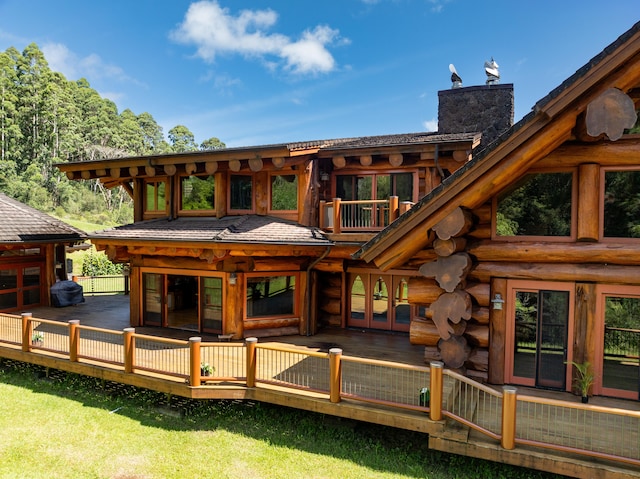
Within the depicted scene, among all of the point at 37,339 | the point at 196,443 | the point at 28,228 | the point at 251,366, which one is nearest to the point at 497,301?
the point at 251,366

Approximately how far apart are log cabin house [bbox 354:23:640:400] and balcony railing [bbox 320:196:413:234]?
10.7ft

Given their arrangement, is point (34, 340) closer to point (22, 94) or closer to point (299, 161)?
point (299, 161)

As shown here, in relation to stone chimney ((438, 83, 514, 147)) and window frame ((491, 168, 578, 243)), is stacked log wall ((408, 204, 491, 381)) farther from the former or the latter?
stone chimney ((438, 83, 514, 147))

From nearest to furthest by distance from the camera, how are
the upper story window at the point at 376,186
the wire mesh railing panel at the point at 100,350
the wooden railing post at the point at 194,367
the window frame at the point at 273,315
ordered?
the wooden railing post at the point at 194,367, the wire mesh railing panel at the point at 100,350, the window frame at the point at 273,315, the upper story window at the point at 376,186

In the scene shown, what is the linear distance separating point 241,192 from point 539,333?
9774 millimetres

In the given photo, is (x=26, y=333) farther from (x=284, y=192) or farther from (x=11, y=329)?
(x=284, y=192)

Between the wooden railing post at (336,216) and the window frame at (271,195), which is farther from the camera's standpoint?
the window frame at (271,195)

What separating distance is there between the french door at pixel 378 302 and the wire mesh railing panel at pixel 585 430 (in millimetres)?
5731

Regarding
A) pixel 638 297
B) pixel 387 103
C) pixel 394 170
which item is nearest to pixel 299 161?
pixel 394 170

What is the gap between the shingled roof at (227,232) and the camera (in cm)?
1080

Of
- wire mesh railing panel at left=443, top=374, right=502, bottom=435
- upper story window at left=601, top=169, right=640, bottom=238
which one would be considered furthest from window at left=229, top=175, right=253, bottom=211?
upper story window at left=601, top=169, right=640, bottom=238

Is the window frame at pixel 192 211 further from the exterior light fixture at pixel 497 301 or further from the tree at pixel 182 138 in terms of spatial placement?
the tree at pixel 182 138

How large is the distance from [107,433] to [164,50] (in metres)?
48.9

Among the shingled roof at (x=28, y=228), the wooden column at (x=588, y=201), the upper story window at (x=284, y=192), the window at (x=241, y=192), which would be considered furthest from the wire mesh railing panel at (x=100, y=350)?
the wooden column at (x=588, y=201)
